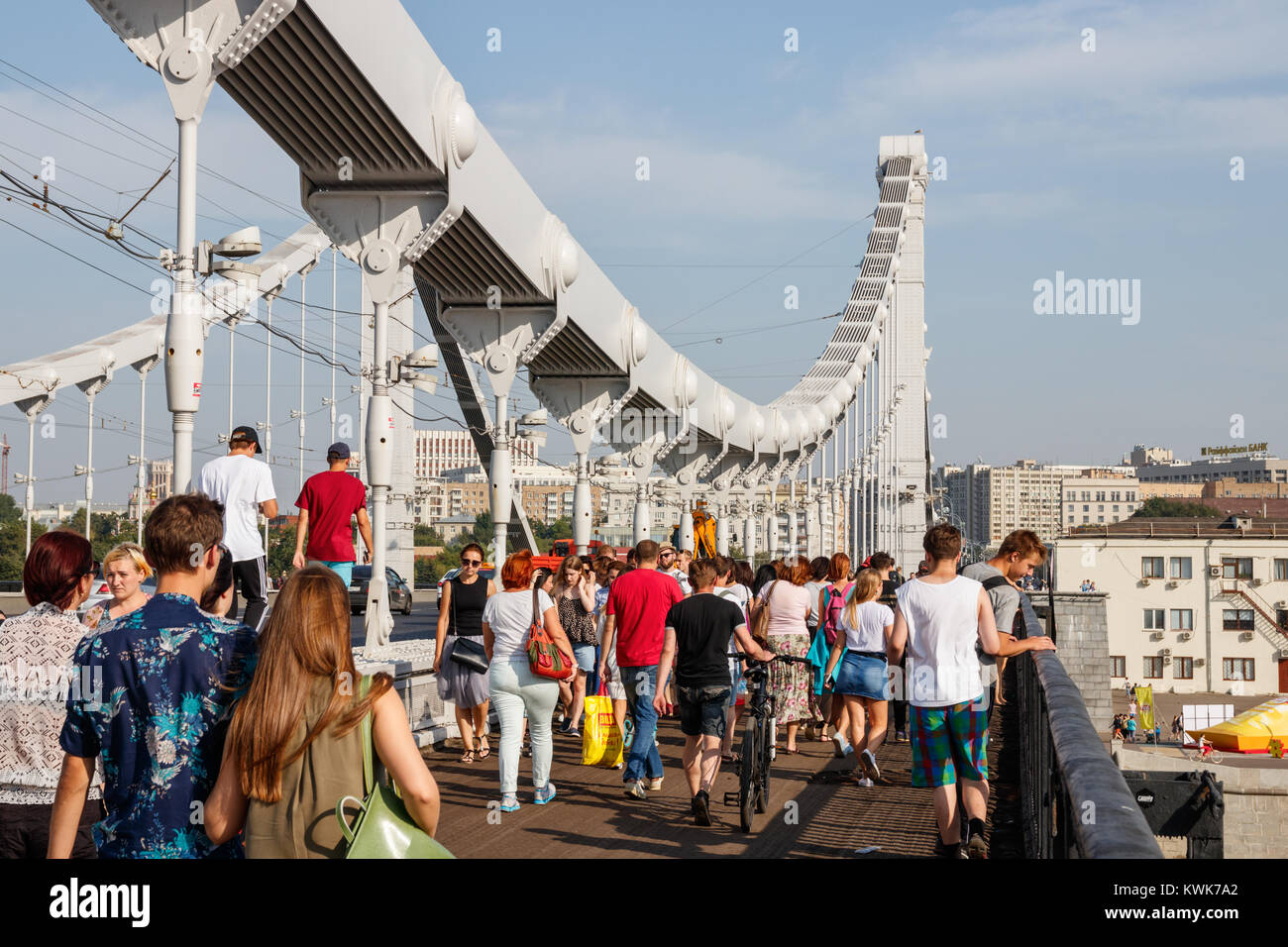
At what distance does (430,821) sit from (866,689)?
710 centimetres

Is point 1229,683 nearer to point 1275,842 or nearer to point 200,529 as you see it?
point 1275,842

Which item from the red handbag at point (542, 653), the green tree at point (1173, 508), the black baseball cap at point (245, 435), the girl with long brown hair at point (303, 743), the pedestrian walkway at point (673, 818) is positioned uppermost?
the green tree at point (1173, 508)

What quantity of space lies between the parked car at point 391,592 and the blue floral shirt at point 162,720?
2641 centimetres

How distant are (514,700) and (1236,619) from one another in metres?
70.6

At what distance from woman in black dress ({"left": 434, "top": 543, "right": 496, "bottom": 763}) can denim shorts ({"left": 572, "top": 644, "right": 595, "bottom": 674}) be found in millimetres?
1556

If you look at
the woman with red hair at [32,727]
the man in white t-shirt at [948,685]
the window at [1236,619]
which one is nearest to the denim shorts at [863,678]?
the man in white t-shirt at [948,685]

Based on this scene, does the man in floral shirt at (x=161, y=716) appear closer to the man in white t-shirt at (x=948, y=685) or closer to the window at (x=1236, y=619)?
the man in white t-shirt at (x=948, y=685)

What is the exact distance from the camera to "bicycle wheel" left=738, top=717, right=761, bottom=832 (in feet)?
27.1

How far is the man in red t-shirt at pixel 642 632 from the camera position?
31.2 feet

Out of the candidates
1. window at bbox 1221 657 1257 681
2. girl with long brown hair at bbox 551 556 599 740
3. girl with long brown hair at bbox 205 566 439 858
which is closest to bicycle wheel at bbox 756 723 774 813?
girl with long brown hair at bbox 551 556 599 740

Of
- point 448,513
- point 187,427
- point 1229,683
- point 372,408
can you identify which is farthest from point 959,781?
point 448,513

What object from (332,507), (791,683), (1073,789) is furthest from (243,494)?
(1073,789)

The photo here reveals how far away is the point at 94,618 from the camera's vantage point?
5129 mm

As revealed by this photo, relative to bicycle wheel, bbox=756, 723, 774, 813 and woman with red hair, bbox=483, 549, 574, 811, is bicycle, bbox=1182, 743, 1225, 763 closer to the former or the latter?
bicycle wheel, bbox=756, 723, 774, 813
